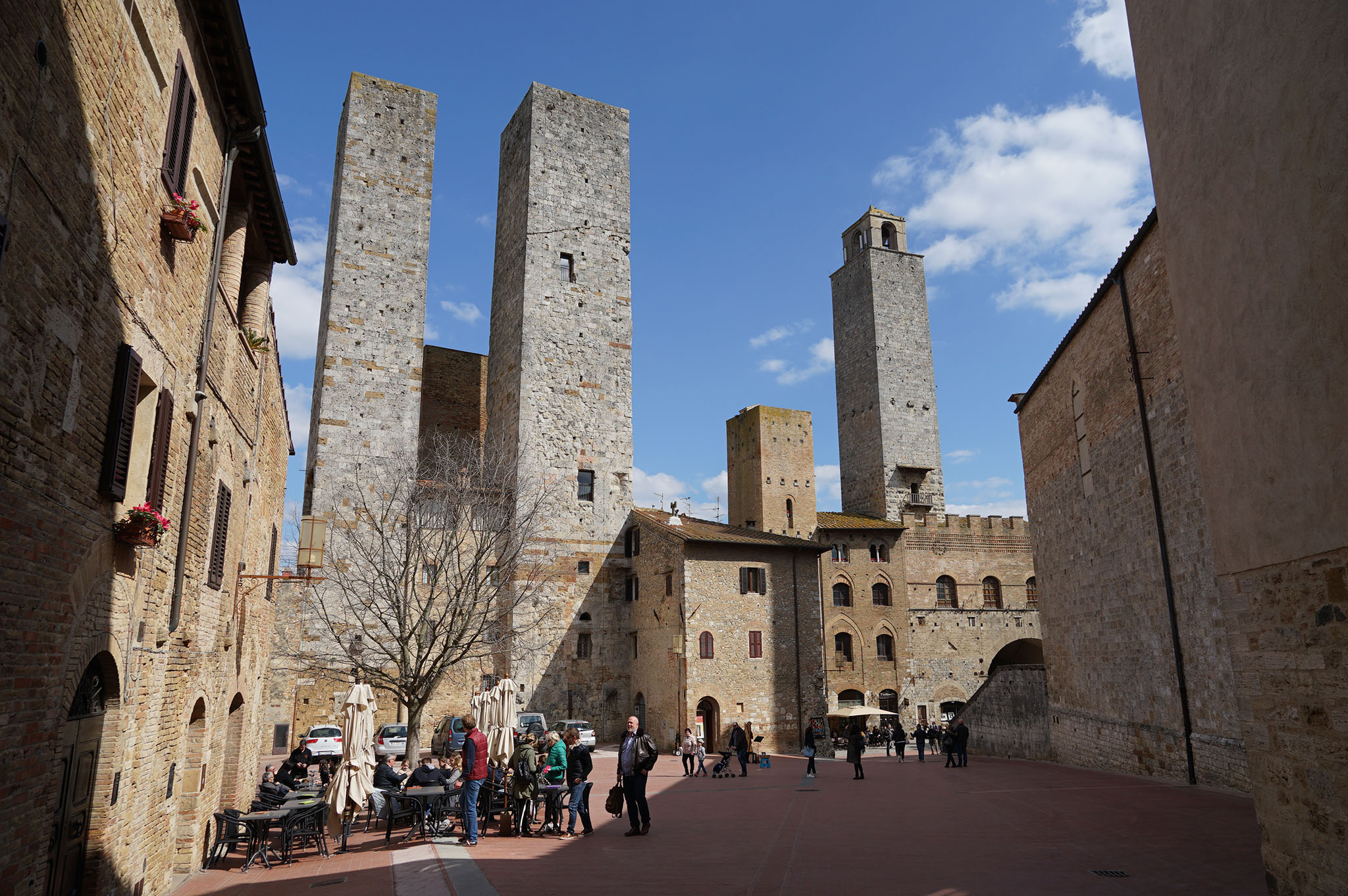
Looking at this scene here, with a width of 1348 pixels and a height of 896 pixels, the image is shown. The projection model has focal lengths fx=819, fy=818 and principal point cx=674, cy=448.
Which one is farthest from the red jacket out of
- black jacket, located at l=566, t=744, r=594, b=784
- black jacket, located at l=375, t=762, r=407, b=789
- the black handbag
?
the black handbag

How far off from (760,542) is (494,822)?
715 inches

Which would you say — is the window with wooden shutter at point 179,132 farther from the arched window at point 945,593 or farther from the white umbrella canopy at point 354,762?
the arched window at point 945,593

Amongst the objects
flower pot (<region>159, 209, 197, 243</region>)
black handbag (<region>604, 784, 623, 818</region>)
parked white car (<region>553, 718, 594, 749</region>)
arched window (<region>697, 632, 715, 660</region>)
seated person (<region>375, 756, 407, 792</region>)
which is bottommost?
parked white car (<region>553, 718, 594, 749</region>)

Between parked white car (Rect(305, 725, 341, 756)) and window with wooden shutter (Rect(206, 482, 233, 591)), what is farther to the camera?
parked white car (Rect(305, 725, 341, 756))

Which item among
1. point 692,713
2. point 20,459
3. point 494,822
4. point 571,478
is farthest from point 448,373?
point 20,459

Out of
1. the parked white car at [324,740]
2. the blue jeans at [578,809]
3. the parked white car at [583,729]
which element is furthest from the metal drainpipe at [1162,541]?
the parked white car at [324,740]

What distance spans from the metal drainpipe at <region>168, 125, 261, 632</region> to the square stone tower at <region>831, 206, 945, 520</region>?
37.4 m

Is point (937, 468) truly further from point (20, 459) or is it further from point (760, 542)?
point (20, 459)

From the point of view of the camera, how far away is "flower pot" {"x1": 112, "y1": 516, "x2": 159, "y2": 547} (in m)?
6.47

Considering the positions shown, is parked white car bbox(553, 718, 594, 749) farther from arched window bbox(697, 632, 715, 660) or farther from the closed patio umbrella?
the closed patio umbrella

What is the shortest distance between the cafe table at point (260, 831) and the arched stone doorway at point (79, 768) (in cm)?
346

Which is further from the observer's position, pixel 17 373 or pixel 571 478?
pixel 571 478

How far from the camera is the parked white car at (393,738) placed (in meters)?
23.5

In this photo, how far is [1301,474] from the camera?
628 cm
